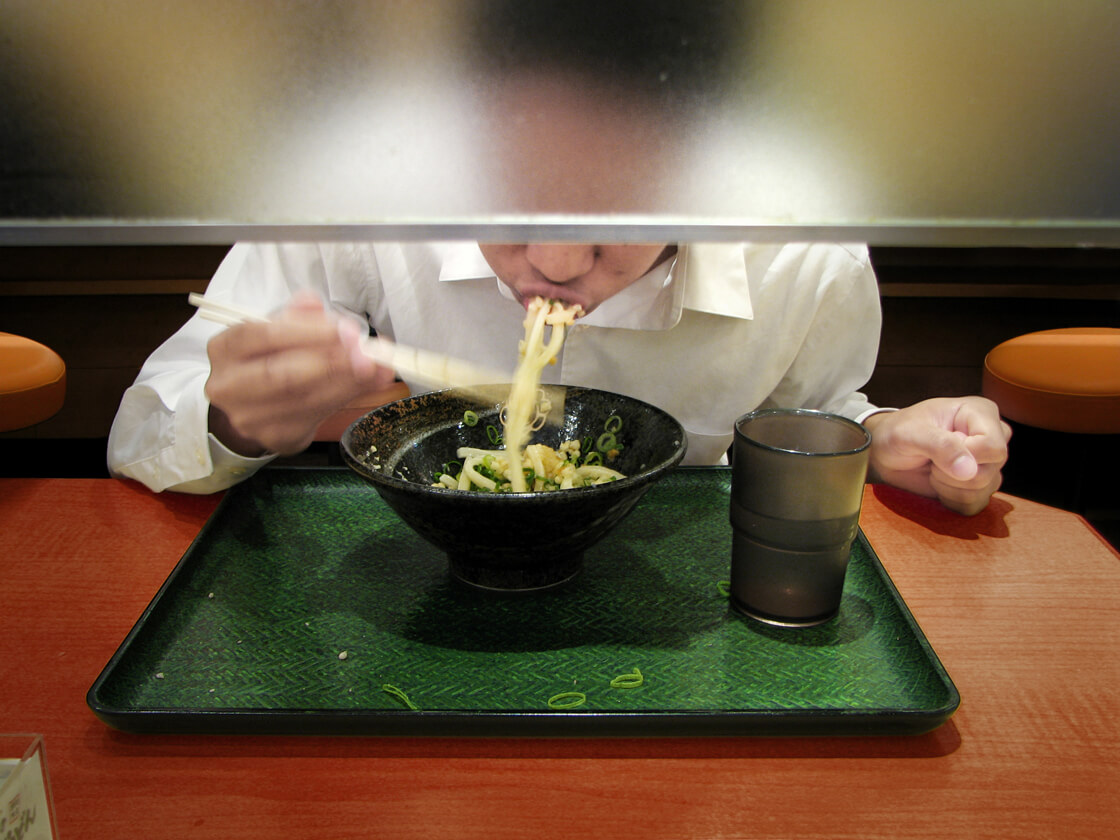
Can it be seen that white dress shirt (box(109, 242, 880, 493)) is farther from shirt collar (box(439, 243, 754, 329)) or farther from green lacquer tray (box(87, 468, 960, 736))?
green lacquer tray (box(87, 468, 960, 736))

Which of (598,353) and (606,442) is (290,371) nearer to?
(606,442)

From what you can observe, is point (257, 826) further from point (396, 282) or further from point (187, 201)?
point (396, 282)

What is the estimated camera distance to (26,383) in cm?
243

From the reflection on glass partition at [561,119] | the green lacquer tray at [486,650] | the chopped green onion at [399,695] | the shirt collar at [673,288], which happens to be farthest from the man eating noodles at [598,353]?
the reflection on glass partition at [561,119]

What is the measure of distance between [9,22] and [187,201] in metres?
0.11

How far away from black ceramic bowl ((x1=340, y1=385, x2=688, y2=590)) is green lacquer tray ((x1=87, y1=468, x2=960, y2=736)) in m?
0.07

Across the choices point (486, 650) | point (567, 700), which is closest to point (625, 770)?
point (567, 700)

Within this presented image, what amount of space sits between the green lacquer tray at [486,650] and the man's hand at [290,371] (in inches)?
7.9

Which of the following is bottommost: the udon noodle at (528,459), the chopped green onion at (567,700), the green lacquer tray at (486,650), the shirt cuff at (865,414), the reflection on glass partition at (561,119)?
the green lacquer tray at (486,650)

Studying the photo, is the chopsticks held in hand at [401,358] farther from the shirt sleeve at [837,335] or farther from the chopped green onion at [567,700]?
the shirt sleeve at [837,335]

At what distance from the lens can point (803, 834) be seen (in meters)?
0.80

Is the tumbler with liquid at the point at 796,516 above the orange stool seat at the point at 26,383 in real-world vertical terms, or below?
above

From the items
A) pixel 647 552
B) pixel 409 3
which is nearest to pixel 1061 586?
pixel 647 552

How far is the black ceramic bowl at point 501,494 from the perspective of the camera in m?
1.04
